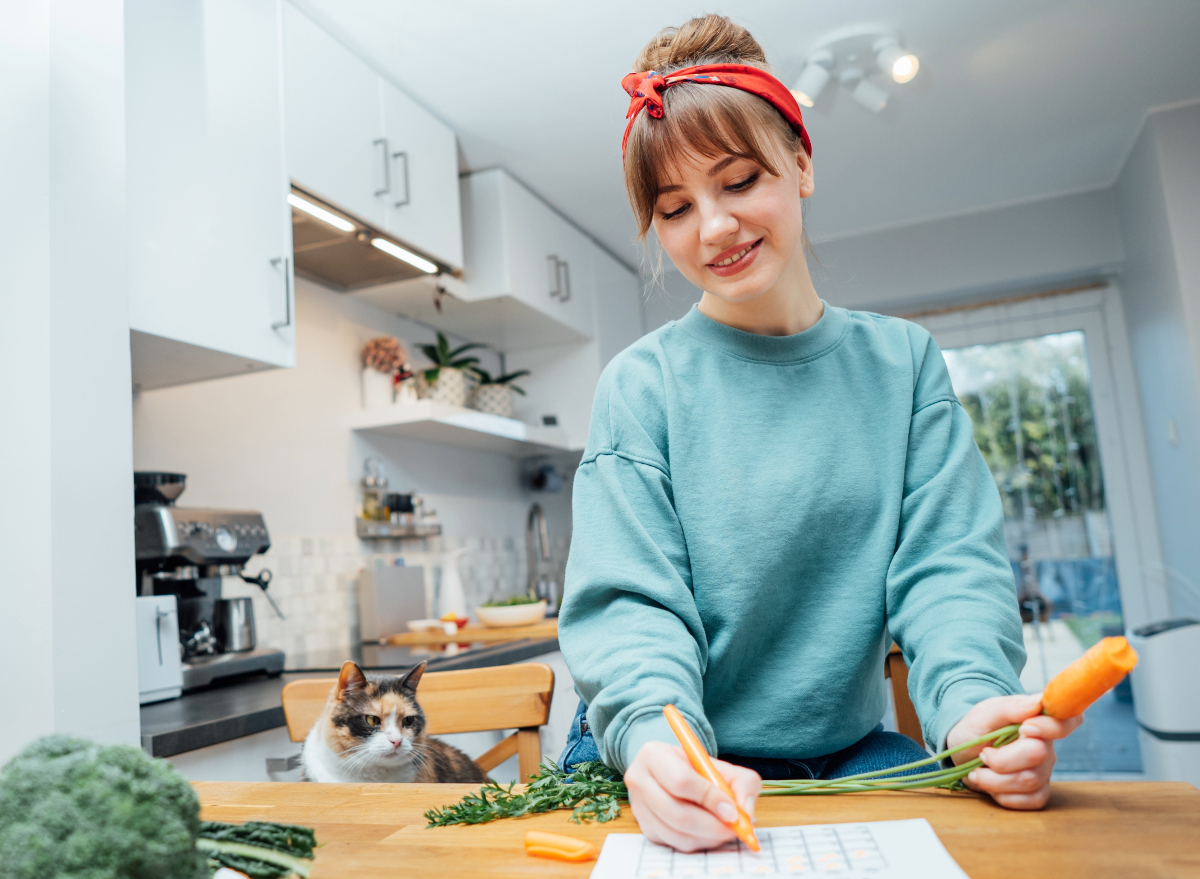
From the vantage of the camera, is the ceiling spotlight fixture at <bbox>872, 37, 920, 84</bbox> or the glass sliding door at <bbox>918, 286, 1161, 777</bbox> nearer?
the ceiling spotlight fixture at <bbox>872, 37, 920, 84</bbox>

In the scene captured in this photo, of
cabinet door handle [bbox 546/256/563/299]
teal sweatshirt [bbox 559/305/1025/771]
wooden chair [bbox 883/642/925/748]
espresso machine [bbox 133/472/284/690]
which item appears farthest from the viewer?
cabinet door handle [bbox 546/256/563/299]

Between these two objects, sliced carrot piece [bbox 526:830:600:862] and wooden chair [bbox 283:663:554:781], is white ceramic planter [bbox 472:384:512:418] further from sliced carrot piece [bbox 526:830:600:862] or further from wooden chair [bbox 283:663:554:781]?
sliced carrot piece [bbox 526:830:600:862]

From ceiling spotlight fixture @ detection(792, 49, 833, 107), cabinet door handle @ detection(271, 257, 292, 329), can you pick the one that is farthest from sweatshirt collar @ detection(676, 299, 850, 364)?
ceiling spotlight fixture @ detection(792, 49, 833, 107)

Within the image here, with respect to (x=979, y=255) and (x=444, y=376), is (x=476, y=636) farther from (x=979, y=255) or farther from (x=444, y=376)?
(x=979, y=255)

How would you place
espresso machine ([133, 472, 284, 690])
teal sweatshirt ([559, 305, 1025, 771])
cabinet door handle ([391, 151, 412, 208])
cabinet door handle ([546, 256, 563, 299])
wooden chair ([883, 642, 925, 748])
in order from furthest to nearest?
1. cabinet door handle ([546, 256, 563, 299])
2. cabinet door handle ([391, 151, 412, 208])
3. espresso machine ([133, 472, 284, 690])
4. wooden chair ([883, 642, 925, 748])
5. teal sweatshirt ([559, 305, 1025, 771])

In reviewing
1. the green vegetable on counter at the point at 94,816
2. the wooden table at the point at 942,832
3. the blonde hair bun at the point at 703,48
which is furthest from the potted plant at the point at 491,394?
the green vegetable on counter at the point at 94,816

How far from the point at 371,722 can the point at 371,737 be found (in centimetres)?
2

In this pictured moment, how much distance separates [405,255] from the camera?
8.32 ft

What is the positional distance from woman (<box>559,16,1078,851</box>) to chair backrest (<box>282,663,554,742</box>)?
0.37m

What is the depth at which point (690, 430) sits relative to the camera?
870 mm

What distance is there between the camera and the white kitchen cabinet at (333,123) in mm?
2076

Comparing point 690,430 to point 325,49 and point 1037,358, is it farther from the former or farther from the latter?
point 1037,358

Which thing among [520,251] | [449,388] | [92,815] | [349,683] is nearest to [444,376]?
[449,388]

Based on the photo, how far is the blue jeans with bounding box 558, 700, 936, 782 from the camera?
820mm
